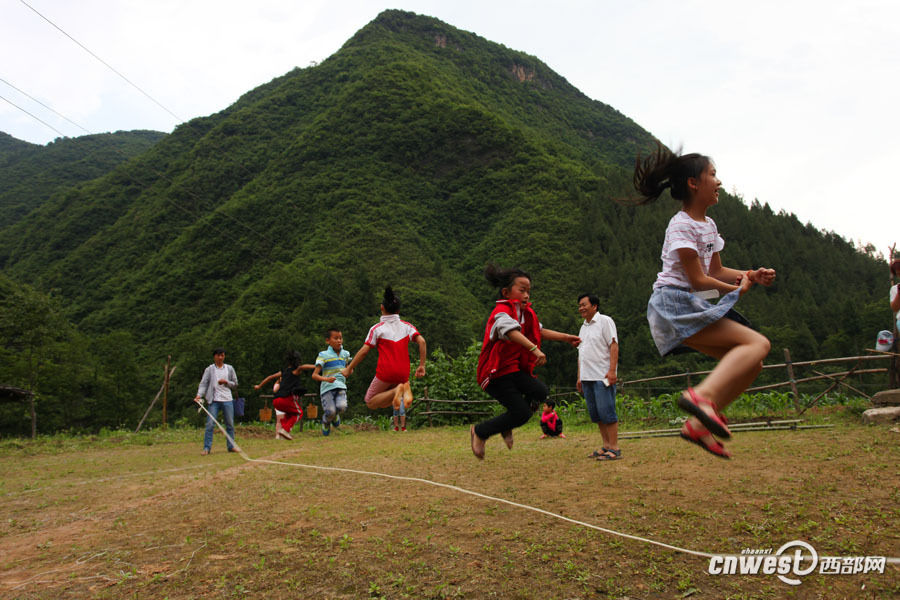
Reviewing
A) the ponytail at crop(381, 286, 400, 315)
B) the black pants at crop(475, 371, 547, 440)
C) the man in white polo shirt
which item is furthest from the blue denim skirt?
the ponytail at crop(381, 286, 400, 315)

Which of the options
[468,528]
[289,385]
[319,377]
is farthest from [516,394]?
[289,385]

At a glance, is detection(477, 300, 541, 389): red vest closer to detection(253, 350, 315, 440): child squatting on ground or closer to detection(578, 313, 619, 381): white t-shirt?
detection(578, 313, 619, 381): white t-shirt

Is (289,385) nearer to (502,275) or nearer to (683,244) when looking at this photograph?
(502,275)

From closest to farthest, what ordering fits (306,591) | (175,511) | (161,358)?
(306,591), (175,511), (161,358)

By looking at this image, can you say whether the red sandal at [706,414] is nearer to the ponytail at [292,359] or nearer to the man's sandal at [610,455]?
the man's sandal at [610,455]

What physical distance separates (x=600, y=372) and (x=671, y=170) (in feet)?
12.4

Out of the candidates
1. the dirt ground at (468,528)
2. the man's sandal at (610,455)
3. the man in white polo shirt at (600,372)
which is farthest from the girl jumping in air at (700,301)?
the man's sandal at (610,455)

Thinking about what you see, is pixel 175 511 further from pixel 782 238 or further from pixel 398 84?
pixel 398 84

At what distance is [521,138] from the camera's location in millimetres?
104500

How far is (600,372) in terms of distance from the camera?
7109 mm

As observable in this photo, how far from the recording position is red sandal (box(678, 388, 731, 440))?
113 inches

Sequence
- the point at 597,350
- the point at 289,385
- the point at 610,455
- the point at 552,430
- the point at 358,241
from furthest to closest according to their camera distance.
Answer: the point at 358,241, the point at 289,385, the point at 552,430, the point at 597,350, the point at 610,455

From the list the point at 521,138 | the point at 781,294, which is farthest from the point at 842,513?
the point at 521,138

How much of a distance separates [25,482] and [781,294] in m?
80.3
